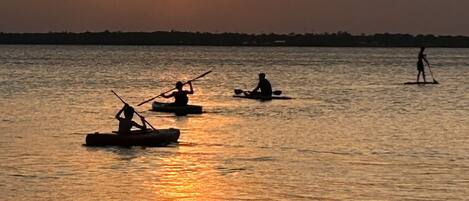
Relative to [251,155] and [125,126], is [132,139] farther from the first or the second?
[251,155]

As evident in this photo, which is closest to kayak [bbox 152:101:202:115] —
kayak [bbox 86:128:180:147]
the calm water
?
the calm water

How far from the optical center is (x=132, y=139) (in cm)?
2417

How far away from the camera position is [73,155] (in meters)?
23.3

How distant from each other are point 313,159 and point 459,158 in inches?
122

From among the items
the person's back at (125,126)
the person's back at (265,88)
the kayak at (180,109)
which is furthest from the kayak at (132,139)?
the person's back at (265,88)

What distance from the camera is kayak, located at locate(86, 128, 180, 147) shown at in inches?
950

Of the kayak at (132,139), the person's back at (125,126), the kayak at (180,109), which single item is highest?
the person's back at (125,126)

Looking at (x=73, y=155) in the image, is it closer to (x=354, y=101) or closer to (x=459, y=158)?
(x=459, y=158)

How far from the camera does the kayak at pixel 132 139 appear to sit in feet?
79.2

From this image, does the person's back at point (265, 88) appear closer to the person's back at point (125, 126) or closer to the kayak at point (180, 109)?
the kayak at point (180, 109)

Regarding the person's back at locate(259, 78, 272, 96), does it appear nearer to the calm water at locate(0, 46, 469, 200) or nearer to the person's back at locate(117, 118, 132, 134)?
the calm water at locate(0, 46, 469, 200)

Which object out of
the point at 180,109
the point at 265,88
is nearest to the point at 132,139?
the point at 180,109

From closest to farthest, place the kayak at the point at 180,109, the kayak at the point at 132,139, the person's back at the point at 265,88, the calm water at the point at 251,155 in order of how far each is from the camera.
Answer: the calm water at the point at 251,155 → the kayak at the point at 132,139 → the kayak at the point at 180,109 → the person's back at the point at 265,88

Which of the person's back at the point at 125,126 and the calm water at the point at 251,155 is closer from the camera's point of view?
the calm water at the point at 251,155
